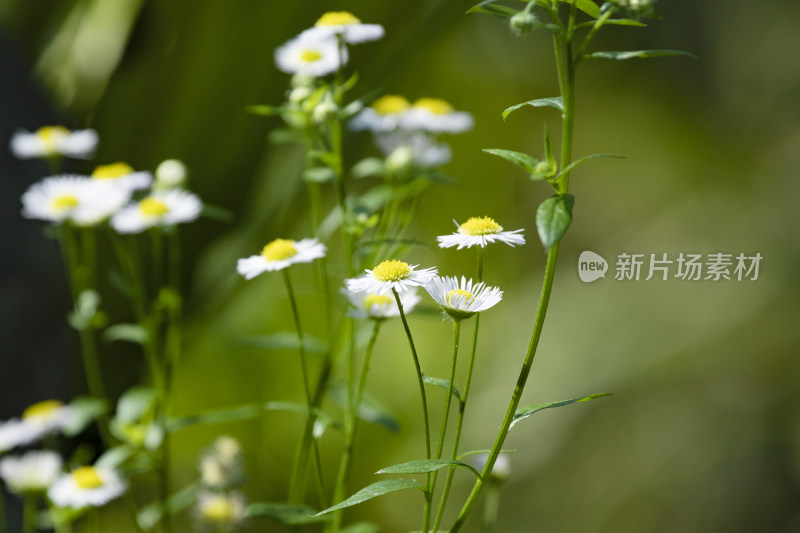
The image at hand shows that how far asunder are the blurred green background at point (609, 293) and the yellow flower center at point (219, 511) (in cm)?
15

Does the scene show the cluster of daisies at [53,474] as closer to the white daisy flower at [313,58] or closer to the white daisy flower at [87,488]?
the white daisy flower at [87,488]

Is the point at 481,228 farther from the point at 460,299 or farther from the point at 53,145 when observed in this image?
the point at 53,145

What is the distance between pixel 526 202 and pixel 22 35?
87 centimetres

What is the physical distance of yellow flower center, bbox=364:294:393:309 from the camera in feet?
1.55

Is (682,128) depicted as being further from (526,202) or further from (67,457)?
(67,457)

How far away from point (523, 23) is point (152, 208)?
410 mm

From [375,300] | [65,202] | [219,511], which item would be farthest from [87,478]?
[375,300]

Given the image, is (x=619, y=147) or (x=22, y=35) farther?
(x=22, y=35)

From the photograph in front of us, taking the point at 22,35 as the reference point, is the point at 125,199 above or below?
→ below

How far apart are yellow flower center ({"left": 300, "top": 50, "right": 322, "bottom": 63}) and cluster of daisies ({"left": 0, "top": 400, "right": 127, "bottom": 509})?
1.31 feet

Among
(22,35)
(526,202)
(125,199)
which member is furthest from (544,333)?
(22,35)

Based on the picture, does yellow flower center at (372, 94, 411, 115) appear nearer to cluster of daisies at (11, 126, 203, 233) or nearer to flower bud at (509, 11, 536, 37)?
cluster of daisies at (11, 126, 203, 233)

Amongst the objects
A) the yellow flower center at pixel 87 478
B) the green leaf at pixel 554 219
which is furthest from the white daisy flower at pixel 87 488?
the green leaf at pixel 554 219

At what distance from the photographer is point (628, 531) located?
84 cm
